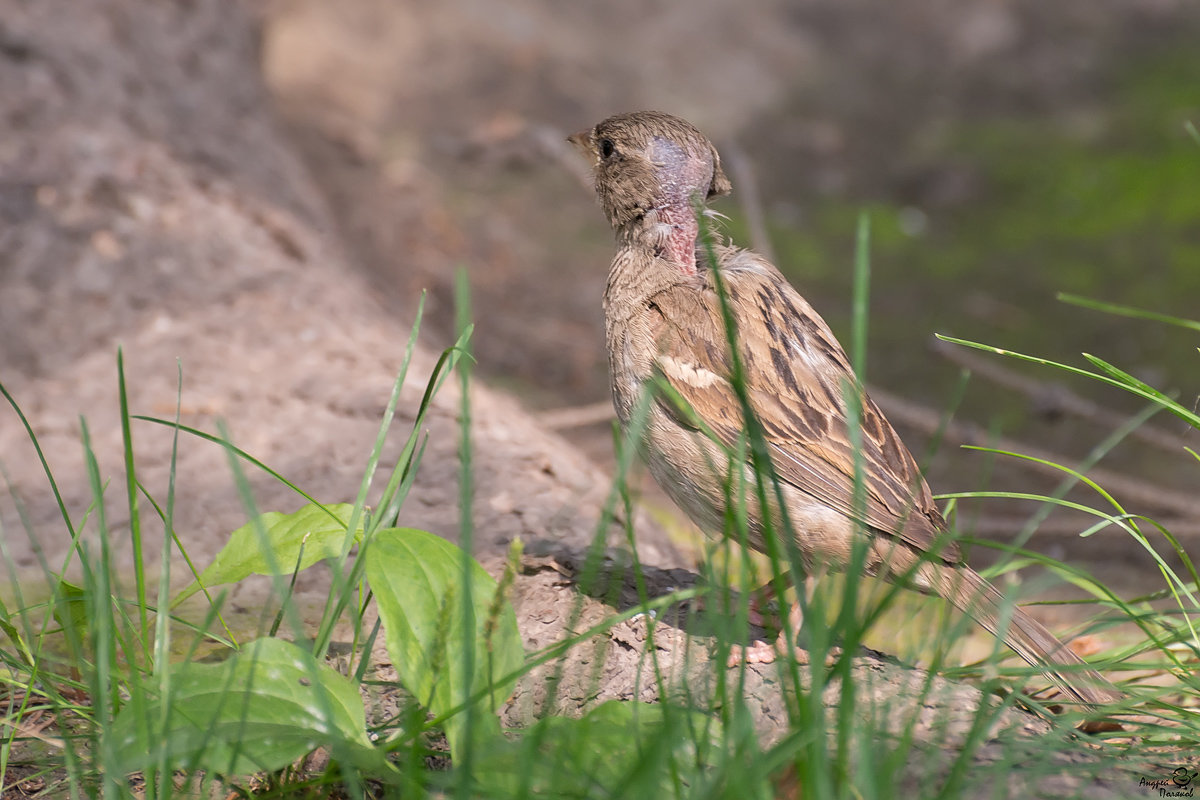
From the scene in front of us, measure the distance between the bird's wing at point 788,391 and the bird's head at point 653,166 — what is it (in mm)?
338

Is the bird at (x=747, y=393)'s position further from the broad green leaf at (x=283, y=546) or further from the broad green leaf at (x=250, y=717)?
the broad green leaf at (x=250, y=717)

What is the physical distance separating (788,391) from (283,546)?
146 cm

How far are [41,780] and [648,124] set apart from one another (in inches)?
95.6

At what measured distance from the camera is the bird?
9.57 ft

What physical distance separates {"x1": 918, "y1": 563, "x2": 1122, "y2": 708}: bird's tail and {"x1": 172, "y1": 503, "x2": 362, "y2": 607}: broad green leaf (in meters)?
1.36

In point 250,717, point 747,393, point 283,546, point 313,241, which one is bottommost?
point 250,717

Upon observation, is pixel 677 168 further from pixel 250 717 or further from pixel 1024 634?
pixel 250 717

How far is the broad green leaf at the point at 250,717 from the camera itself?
1.89 m

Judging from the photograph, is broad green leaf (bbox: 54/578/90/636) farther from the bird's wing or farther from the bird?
the bird's wing

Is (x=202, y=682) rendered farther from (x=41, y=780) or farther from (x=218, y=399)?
(x=218, y=399)

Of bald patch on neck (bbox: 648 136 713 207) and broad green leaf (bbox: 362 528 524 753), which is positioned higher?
bald patch on neck (bbox: 648 136 713 207)

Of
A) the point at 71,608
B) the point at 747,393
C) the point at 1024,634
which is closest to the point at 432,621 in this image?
the point at 71,608

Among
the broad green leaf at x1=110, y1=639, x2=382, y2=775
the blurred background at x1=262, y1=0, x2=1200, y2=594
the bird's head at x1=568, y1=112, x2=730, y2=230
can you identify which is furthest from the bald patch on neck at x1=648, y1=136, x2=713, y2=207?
the broad green leaf at x1=110, y1=639, x2=382, y2=775

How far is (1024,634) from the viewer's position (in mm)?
2762
